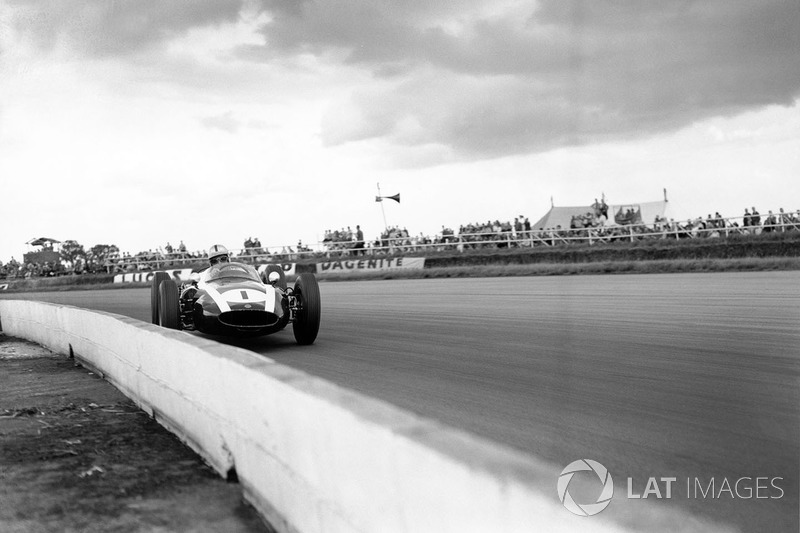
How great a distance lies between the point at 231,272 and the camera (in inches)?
392

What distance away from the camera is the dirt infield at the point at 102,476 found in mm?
3496

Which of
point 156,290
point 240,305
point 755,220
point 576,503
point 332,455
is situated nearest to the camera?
point 576,503

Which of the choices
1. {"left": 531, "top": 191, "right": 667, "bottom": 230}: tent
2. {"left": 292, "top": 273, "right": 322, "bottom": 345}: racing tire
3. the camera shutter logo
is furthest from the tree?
the camera shutter logo

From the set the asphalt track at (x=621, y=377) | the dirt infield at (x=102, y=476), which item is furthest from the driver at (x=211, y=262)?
the dirt infield at (x=102, y=476)

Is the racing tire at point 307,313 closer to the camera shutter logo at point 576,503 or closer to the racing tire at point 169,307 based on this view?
the racing tire at point 169,307

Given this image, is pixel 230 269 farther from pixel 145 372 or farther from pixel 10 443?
pixel 10 443

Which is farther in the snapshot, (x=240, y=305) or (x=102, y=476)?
(x=240, y=305)

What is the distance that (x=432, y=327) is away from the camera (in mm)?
10664

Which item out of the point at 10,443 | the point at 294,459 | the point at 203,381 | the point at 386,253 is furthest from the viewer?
the point at 386,253

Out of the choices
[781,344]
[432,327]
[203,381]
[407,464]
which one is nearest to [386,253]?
[432,327]

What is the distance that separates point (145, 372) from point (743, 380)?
4638 mm

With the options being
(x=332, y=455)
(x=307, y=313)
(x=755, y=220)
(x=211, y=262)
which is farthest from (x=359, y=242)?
(x=332, y=455)

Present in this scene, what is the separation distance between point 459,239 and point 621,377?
81.2ft

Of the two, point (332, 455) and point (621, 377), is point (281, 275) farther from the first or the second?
point (332, 455)
